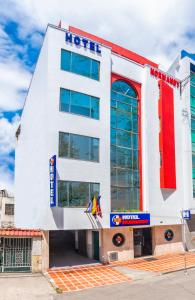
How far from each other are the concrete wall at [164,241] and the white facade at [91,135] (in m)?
1.12

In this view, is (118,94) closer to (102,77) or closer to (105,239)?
(102,77)

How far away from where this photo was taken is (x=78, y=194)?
79.2 ft

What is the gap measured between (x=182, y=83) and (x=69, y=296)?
85.0ft

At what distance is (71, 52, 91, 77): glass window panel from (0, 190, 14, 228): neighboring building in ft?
118

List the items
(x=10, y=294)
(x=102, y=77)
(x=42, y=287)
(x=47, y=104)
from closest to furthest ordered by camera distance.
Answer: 1. (x=10, y=294)
2. (x=42, y=287)
3. (x=47, y=104)
4. (x=102, y=77)

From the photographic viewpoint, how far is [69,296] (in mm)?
17109

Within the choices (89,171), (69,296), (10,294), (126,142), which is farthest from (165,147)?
(10,294)

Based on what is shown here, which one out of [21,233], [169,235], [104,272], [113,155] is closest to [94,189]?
[113,155]

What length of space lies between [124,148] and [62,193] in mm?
8325

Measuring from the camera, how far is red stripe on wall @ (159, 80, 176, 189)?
2959 centimetres

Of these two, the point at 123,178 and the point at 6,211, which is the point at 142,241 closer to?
the point at 123,178

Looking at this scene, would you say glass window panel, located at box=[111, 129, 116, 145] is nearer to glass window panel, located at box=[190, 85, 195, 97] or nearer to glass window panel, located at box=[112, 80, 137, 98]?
glass window panel, located at box=[112, 80, 137, 98]

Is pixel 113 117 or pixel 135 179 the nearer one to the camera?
pixel 113 117

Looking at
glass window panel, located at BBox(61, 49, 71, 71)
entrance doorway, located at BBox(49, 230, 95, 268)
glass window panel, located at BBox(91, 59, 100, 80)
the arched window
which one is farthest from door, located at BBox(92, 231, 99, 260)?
glass window panel, located at BBox(61, 49, 71, 71)
